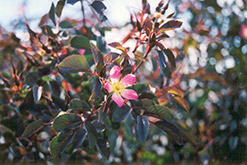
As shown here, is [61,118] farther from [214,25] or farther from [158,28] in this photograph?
[214,25]

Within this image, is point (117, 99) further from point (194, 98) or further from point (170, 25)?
point (194, 98)

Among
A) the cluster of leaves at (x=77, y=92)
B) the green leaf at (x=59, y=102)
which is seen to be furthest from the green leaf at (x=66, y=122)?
the green leaf at (x=59, y=102)

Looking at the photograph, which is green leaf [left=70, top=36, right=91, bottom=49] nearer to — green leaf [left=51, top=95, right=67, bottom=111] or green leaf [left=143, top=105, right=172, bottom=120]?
green leaf [left=51, top=95, right=67, bottom=111]

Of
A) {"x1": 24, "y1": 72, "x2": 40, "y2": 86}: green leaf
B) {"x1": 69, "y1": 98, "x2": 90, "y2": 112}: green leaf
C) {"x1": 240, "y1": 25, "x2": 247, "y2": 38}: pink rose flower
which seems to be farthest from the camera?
{"x1": 240, "y1": 25, "x2": 247, "y2": 38}: pink rose flower

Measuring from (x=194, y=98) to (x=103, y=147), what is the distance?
67cm

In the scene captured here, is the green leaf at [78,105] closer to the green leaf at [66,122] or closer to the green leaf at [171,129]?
the green leaf at [66,122]

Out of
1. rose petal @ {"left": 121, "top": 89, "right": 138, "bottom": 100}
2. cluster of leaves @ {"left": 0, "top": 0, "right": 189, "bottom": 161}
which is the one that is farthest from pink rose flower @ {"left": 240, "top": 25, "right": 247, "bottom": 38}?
rose petal @ {"left": 121, "top": 89, "right": 138, "bottom": 100}

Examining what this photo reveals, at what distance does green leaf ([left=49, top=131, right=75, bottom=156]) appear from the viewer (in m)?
0.67

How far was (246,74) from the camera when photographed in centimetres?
126

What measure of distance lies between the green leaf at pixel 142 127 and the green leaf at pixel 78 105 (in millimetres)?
151

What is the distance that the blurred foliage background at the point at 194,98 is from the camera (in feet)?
2.88

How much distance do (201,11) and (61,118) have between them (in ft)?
3.75

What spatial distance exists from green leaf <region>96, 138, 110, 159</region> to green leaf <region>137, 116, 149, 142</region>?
11 centimetres

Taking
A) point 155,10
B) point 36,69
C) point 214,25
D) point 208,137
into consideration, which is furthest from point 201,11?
point 36,69
